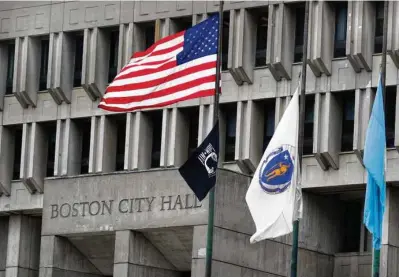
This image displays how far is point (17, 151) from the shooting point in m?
77.4

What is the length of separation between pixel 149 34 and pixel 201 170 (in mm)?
22198

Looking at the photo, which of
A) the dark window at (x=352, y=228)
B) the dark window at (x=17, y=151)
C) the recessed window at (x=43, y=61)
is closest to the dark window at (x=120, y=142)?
the recessed window at (x=43, y=61)

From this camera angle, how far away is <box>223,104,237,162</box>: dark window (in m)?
70.9

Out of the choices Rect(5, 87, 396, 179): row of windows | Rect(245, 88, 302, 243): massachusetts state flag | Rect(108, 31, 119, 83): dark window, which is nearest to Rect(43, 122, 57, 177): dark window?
Rect(5, 87, 396, 179): row of windows

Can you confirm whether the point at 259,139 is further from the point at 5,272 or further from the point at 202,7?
the point at 5,272

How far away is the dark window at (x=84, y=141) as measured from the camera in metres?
75.2

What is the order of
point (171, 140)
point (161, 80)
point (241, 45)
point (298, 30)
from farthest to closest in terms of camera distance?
point (171, 140) < point (241, 45) < point (298, 30) < point (161, 80)

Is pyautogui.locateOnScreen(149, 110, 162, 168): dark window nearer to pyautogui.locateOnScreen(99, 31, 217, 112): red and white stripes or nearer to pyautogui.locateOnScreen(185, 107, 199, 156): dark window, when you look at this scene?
pyautogui.locateOnScreen(185, 107, 199, 156): dark window

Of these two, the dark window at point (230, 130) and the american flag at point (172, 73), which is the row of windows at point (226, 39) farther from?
the american flag at point (172, 73)

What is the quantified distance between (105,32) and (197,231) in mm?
14659

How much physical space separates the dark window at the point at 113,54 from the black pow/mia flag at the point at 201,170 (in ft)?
72.1

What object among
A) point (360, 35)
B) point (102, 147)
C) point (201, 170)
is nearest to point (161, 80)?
point (201, 170)

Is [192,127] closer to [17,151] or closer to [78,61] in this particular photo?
[78,61]

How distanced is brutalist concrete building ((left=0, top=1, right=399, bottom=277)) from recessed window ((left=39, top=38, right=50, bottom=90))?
104 millimetres
